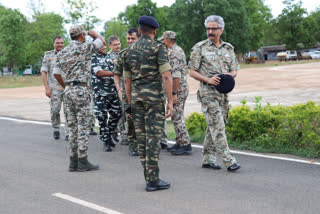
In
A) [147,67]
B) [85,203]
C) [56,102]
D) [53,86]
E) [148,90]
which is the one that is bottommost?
[85,203]

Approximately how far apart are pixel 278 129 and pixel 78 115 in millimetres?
3537

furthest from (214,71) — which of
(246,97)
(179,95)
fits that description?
(246,97)

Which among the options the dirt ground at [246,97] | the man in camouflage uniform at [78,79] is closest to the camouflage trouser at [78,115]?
the man in camouflage uniform at [78,79]

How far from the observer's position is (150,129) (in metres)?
5.18

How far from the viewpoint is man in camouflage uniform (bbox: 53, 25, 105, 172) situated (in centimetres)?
625

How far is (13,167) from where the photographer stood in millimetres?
6934

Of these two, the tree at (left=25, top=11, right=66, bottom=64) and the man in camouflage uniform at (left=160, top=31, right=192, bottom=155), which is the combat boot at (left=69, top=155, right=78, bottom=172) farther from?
the tree at (left=25, top=11, right=66, bottom=64)

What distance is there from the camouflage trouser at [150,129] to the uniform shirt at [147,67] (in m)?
0.11

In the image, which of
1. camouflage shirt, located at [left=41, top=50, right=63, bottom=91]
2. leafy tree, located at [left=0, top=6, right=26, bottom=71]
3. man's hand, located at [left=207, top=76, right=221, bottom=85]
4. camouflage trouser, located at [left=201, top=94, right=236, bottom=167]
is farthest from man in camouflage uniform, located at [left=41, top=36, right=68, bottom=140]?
leafy tree, located at [left=0, top=6, right=26, bottom=71]

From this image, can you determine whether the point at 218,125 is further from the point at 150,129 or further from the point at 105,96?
the point at 105,96

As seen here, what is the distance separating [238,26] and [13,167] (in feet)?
219

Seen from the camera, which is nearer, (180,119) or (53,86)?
(180,119)

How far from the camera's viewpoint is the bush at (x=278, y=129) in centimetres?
707

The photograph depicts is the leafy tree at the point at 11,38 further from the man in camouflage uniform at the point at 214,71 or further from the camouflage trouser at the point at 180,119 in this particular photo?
the man in camouflage uniform at the point at 214,71
